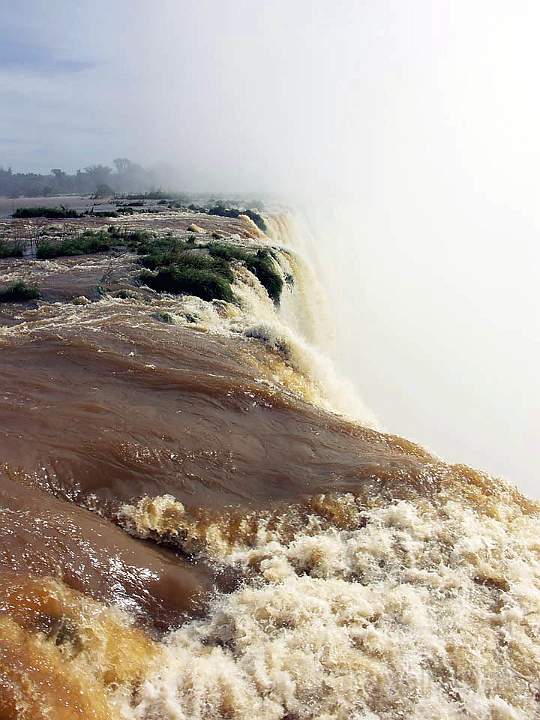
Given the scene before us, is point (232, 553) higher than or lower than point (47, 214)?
lower

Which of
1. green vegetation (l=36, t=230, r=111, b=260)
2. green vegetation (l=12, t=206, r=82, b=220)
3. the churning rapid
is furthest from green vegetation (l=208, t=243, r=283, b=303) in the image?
green vegetation (l=12, t=206, r=82, b=220)

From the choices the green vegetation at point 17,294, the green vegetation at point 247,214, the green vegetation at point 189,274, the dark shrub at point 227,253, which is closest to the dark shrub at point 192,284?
the green vegetation at point 189,274

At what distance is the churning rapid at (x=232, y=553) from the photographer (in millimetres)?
4141

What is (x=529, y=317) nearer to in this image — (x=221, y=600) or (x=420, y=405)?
(x=420, y=405)

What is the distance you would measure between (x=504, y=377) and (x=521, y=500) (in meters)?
24.4

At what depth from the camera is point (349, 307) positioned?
3219cm

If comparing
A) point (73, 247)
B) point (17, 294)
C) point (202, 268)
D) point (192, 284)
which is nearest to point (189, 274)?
point (192, 284)

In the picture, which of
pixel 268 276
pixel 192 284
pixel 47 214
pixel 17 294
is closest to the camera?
pixel 17 294

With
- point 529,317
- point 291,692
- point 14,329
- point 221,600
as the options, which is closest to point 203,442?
point 221,600

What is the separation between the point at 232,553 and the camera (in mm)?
5707

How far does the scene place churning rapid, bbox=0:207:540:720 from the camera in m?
4.14

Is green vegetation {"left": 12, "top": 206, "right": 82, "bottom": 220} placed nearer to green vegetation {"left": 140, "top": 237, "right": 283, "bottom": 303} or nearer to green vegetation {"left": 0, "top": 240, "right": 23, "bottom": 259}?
green vegetation {"left": 0, "top": 240, "right": 23, "bottom": 259}

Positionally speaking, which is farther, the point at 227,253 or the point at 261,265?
the point at 227,253

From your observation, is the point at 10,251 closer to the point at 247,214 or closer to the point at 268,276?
the point at 268,276
